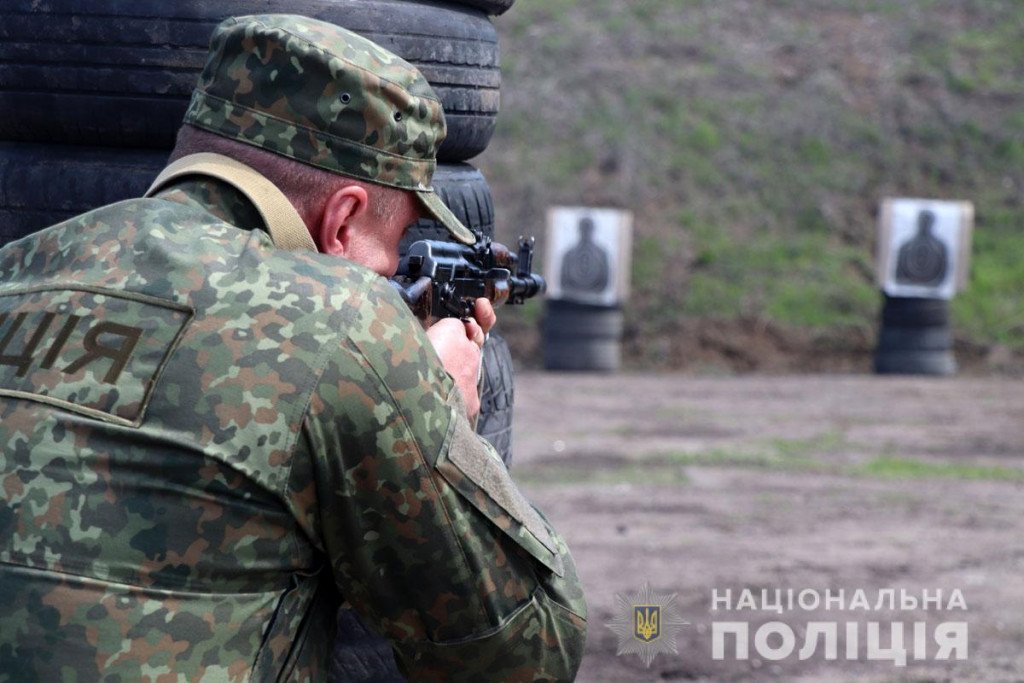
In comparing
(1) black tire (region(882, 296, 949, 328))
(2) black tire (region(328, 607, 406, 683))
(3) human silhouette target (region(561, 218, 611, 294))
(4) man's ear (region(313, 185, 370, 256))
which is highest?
(4) man's ear (region(313, 185, 370, 256))

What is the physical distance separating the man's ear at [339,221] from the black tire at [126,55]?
1.07m

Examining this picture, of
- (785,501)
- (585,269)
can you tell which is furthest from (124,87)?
(585,269)

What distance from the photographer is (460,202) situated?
3.41 m

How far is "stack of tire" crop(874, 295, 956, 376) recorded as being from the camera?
459 inches

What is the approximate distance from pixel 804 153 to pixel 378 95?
12.8 metres

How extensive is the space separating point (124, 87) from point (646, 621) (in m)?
2.64

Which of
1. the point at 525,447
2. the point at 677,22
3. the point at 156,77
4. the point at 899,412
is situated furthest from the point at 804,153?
the point at 156,77

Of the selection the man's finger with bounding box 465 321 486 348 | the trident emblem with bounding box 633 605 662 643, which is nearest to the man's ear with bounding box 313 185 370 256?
the man's finger with bounding box 465 321 486 348

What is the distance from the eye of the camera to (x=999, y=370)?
1196 cm

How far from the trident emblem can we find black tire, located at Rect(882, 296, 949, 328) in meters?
7.25

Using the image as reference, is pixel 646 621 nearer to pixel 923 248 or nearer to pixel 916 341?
pixel 916 341

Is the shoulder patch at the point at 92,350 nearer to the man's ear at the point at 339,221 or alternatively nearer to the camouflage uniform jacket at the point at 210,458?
the camouflage uniform jacket at the point at 210,458

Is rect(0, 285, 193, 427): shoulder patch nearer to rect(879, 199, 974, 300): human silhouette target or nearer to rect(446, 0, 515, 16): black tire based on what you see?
rect(446, 0, 515, 16): black tire

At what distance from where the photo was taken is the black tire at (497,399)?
11.4 feet
